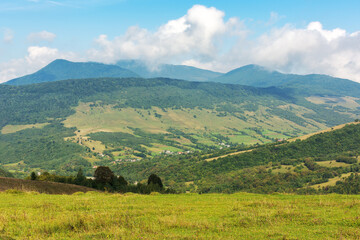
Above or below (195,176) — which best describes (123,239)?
above

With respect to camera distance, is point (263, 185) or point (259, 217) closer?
point (259, 217)

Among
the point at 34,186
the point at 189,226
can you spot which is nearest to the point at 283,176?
the point at 34,186

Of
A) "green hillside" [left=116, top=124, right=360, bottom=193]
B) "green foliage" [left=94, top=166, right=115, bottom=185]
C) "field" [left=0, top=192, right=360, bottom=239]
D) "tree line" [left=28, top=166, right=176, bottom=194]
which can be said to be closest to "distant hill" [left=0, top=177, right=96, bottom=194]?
"tree line" [left=28, top=166, right=176, bottom=194]

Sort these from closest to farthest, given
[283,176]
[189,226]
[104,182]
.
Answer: [189,226], [104,182], [283,176]

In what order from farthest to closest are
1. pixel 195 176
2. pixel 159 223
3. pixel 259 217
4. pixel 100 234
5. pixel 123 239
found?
pixel 195 176 → pixel 259 217 → pixel 159 223 → pixel 100 234 → pixel 123 239

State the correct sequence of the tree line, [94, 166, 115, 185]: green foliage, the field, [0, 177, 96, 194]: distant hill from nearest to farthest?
1. the field
2. [0, 177, 96, 194]: distant hill
3. the tree line
4. [94, 166, 115, 185]: green foliage

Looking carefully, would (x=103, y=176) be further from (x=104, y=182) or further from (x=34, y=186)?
(x=34, y=186)

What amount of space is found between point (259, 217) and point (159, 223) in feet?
20.2

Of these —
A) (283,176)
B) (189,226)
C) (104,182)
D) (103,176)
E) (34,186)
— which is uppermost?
(189,226)

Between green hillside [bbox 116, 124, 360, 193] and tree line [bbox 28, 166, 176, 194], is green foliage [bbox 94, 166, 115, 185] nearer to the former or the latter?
tree line [bbox 28, 166, 176, 194]

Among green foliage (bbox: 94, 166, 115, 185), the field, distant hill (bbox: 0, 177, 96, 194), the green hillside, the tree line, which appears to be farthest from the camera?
the green hillside

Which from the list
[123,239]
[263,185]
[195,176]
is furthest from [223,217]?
[195,176]

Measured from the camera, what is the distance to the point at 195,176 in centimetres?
18812

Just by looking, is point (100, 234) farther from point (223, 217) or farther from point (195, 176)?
point (195, 176)
